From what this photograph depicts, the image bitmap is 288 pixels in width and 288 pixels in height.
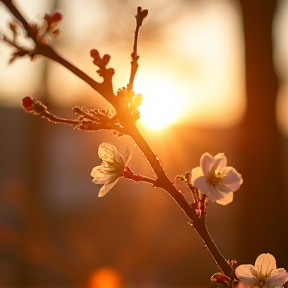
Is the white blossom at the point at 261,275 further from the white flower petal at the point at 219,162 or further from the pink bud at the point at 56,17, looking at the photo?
the pink bud at the point at 56,17

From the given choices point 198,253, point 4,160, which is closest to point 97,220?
point 198,253

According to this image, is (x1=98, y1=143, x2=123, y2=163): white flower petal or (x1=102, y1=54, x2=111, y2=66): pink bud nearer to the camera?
(x1=102, y1=54, x2=111, y2=66): pink bud

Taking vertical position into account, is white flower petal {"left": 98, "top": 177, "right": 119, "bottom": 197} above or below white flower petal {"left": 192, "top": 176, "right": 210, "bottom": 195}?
above

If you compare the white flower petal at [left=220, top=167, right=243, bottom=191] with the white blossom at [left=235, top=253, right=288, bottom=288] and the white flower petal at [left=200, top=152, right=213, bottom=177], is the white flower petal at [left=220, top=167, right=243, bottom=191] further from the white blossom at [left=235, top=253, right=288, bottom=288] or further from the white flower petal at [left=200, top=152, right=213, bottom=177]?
the white blossom at [left=235, top=253, right=288, bottom=288]

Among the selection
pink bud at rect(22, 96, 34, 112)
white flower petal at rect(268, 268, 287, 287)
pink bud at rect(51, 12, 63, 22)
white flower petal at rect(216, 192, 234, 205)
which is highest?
pink bud at rect(51, 12, 63, 22)

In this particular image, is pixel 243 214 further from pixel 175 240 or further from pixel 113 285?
pixel 175 240

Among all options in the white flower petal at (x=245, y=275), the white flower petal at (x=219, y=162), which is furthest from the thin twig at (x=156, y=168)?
the white flower petal at (x=219, y=162)

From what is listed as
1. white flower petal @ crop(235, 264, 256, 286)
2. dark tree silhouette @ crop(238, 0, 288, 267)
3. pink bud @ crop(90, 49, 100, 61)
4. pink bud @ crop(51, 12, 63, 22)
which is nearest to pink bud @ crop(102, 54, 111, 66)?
pink bud @ crop(90, 49, 100, 61)
